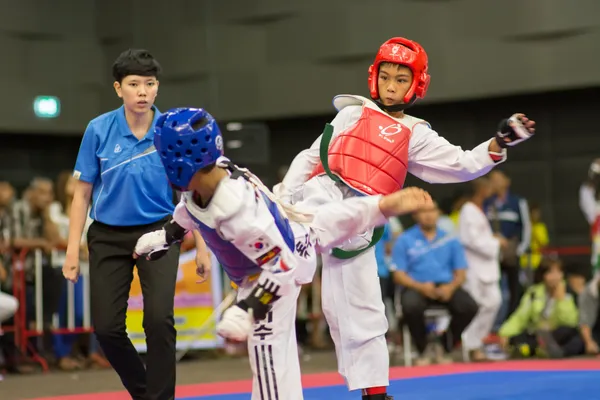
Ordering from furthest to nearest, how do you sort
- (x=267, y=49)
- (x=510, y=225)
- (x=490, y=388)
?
(x=267, y=49) → (x=510, y=225) → (x=490, y=388)

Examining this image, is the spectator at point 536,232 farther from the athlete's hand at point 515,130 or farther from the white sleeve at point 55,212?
the athlete's hand at point 515,130

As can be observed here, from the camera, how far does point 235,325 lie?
318 cm

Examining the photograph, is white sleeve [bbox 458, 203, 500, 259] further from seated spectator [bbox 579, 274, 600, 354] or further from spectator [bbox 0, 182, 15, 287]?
spectator [bbox 0, 182, 15, 287]

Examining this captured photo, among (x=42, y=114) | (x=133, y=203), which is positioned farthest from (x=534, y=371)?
(x=42, y=114)

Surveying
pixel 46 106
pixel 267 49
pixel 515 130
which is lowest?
pixel 515 130

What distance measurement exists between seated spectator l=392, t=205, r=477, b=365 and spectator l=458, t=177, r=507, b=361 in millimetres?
255

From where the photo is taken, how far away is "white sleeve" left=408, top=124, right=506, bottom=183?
454cm

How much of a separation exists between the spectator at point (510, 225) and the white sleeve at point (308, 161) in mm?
5448

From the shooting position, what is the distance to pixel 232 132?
10203 mm

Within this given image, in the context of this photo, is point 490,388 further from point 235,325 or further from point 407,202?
point 235,325

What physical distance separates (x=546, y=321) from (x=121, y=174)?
5524mm

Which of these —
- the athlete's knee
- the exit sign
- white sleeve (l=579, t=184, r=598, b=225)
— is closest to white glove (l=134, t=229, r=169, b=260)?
the athlete's knee

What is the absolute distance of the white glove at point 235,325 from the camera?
3176mm

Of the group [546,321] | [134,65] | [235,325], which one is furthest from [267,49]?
[235,325]
